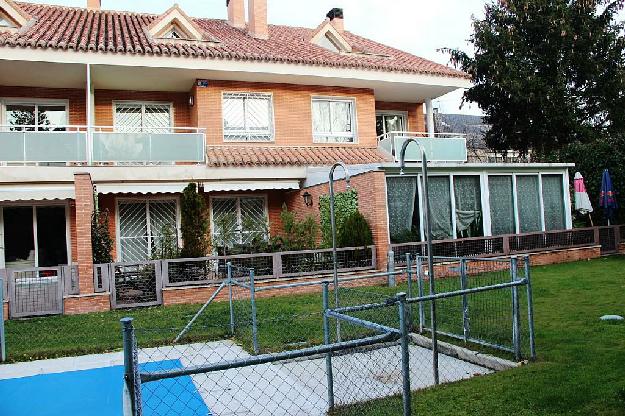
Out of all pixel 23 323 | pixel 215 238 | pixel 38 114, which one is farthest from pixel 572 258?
pixel 38 114

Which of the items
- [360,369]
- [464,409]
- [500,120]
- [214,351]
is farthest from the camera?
[500,120]

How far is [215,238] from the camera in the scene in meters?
20.0

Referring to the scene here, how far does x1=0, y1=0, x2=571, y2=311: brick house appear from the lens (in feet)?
59.6

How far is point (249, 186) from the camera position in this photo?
20484 millimetres

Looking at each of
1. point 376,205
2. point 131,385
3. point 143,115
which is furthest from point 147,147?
point 131,385

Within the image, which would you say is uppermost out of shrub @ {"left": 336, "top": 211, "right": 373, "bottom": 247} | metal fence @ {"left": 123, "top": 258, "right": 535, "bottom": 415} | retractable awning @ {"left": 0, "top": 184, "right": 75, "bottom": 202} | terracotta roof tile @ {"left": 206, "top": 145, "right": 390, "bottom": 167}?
terracotta roof tile @ {"left": 206, "top": 145, "right": 390, "bottom": 167}

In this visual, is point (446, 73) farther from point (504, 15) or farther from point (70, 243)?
point (70, 243)

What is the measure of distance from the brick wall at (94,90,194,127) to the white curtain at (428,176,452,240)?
9.86 meters

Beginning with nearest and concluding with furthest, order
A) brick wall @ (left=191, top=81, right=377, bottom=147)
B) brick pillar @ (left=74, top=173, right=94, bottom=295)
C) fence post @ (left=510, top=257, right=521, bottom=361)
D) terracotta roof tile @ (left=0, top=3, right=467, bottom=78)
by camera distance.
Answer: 1. fence post @ (left=510, top=257, right=521, bottom=361)
2. brick pillar @ (left=74, top=173, right=94, bottom=295)
3. terracotta roof tile @ (left=0, top=3, right=467, bottom=78)
4. brick wall @ (left=191, top=81, right=377, bottom=147)

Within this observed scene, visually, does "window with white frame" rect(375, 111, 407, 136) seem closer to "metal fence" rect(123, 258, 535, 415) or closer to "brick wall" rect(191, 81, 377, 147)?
"brick wall" rect(191, 81, 377, 147)

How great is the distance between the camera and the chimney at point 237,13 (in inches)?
1067

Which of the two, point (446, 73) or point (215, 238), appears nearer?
point (215, 238)

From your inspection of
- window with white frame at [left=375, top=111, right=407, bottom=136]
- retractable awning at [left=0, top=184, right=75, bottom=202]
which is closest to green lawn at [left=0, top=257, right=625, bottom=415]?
retractable awning at [left=0, top=184, right=75, bottom=202]

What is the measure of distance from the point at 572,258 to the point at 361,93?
34.6ft
